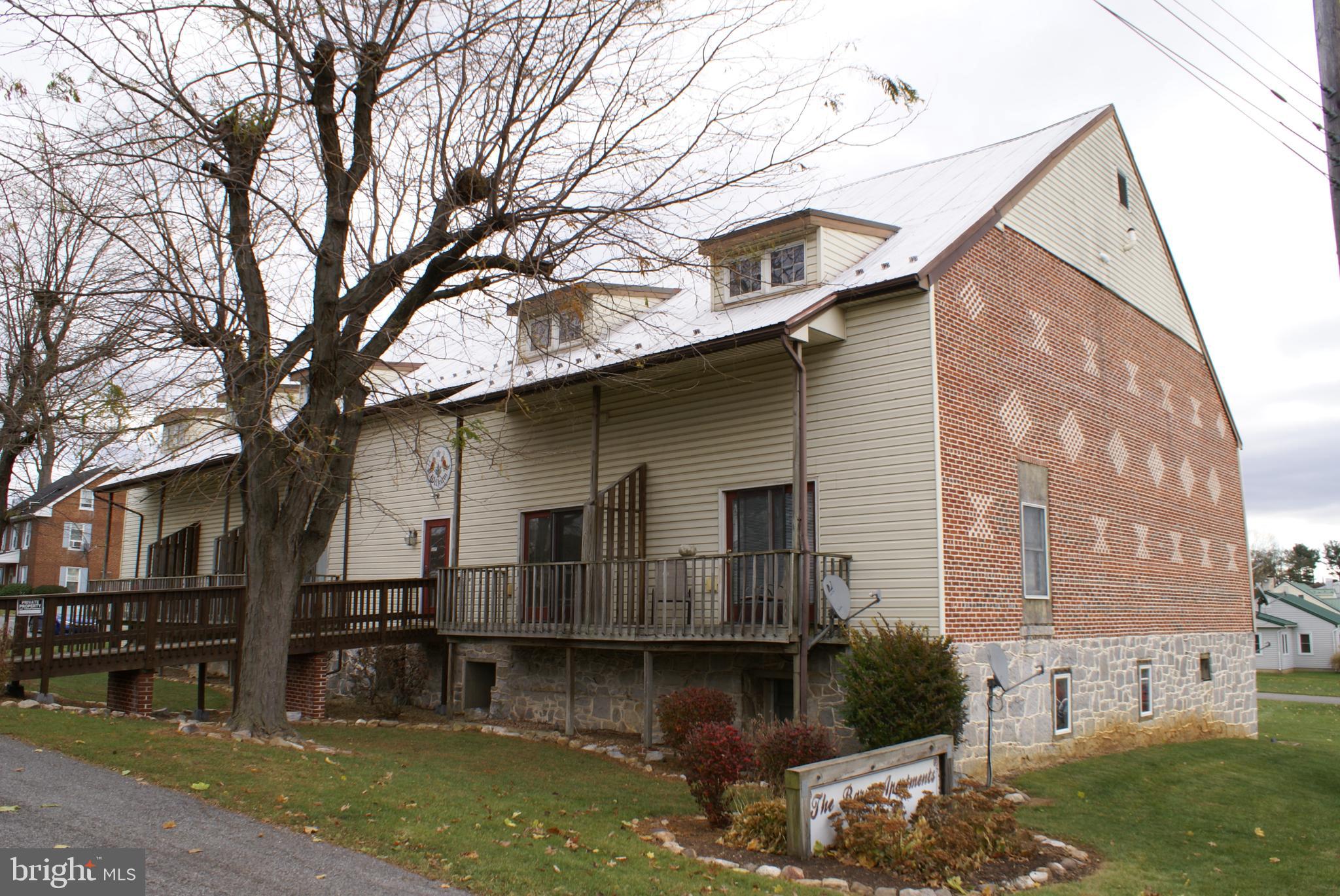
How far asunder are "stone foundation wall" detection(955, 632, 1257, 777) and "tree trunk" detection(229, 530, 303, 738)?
7.93 meters

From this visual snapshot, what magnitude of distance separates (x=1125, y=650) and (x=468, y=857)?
11814 mm

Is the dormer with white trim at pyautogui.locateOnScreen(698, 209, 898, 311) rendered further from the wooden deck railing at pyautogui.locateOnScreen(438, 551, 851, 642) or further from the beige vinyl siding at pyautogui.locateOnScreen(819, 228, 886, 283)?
the wooden deck railing at pyautogui.locateOnScreen(438, 551, 851, 642)

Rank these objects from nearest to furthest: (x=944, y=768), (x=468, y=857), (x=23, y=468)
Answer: (x=468, y=857) < (x=944, y=768) < (x=23, y=468)

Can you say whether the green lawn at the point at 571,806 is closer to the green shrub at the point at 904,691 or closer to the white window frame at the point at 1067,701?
the white window frame at the point at 1067,701

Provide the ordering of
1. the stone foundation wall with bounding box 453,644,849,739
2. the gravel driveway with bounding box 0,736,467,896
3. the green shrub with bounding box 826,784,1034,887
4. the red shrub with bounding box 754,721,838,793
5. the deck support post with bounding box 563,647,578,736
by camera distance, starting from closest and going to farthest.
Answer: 1. the gravel driveway with bounding box 0,736,467,896
2. the green shrub with bounding box 826,784,1034,887
3. the red shrub with bounding box 754,721,838,793
4. the stone foundation wall with bounding box 453,644,849,739
5. the deck support post with bounding box 563,647,578,736

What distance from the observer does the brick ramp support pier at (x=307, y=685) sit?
16.0 meters

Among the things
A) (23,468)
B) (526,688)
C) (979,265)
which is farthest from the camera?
(23,468)

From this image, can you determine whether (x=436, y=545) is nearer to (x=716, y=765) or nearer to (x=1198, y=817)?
(x=716, y=765)

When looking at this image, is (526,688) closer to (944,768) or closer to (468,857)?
(944,768)

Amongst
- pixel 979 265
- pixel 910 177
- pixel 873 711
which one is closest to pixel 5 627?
pixel 873 711

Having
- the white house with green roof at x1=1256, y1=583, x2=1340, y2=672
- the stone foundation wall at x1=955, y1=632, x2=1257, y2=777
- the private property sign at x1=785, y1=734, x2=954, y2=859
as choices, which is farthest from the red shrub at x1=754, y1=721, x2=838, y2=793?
the white house with green roof at x1=1256, y1=583, x2=1340, y2=672

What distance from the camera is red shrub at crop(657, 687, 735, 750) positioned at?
11.9 metres

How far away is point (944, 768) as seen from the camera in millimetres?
9414

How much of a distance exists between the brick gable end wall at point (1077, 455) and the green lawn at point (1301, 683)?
2441 centimetres
